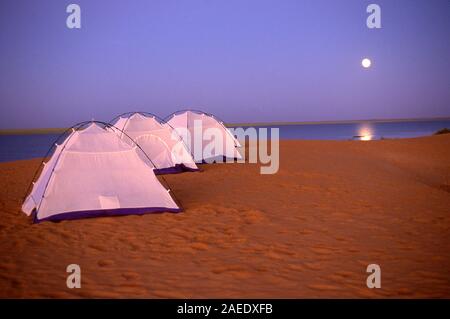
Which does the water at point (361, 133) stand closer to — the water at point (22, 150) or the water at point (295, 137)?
the water at point (295, 137)

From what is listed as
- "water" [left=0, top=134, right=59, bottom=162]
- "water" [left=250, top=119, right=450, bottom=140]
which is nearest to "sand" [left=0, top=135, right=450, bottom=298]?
"water" [left=0, top=134, right=59, bottom=162]

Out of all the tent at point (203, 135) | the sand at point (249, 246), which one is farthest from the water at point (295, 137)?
the sand at point (249, 246)

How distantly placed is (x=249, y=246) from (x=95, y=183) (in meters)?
4.00

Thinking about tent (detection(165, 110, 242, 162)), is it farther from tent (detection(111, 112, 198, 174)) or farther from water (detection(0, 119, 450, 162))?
water (detection(0, 119, 450, 162))

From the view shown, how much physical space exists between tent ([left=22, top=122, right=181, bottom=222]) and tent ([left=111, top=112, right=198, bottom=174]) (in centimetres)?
530

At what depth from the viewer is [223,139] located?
765 inches

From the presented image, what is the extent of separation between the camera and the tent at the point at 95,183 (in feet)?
26.6

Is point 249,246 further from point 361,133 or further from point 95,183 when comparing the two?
point 361,133

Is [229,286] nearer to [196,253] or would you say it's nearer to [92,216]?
[196,253]

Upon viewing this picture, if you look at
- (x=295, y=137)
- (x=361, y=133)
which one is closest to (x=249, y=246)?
(x=295, y=137)

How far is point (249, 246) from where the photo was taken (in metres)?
6.51

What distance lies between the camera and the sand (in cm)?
493

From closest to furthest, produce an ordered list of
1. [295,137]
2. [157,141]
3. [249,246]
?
[249,246]
[157,141]
[295,137]
